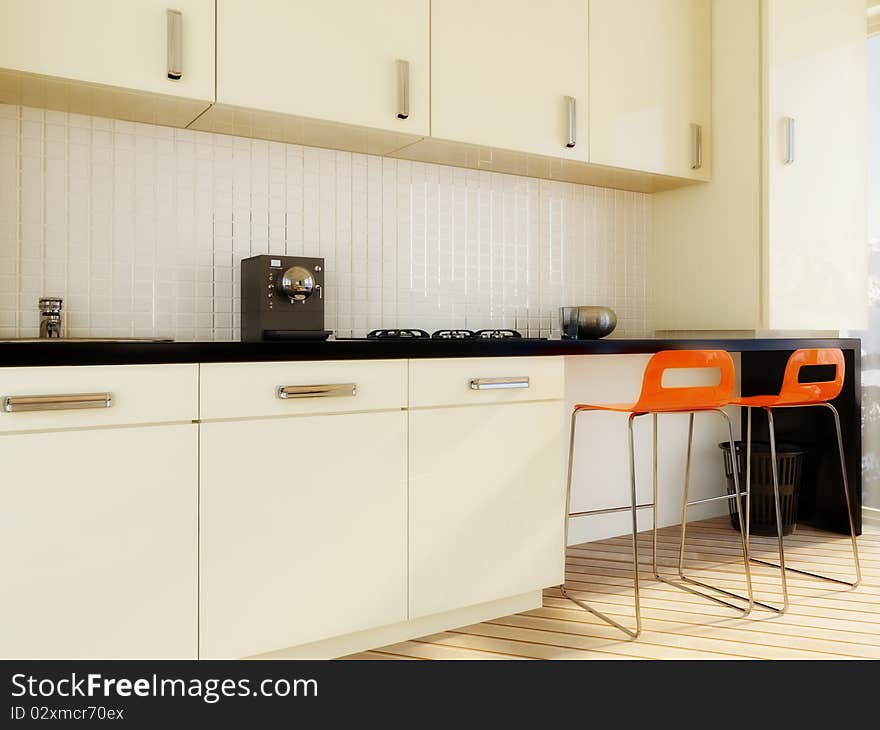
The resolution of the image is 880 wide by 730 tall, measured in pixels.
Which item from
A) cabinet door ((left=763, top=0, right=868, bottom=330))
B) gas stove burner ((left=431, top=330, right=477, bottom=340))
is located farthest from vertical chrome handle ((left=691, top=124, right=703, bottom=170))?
gas stove burner ((left=431, top=330, right=477, bottom=340))

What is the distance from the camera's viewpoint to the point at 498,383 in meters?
2.29

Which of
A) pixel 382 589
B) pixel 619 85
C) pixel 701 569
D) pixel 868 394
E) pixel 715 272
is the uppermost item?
pixel 619 85

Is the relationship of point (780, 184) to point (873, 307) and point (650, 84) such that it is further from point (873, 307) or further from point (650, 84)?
point (873, 307)

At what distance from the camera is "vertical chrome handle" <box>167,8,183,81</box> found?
6.94ft

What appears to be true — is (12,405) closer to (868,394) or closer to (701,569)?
(701,569)

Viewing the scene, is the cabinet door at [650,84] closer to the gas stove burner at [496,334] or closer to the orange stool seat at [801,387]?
the gas stove burner at [496,334]

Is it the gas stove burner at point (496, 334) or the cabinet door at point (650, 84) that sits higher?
the cabinet door at point (650, 84)

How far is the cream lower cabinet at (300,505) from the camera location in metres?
1.84

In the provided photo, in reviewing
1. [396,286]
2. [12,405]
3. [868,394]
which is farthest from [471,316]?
[868,394]

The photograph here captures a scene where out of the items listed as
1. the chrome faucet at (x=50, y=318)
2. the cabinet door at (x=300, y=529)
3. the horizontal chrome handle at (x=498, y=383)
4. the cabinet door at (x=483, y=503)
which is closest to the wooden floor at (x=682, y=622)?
the cabinet door at (x=483, y=503)

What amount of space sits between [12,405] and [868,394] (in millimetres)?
3696

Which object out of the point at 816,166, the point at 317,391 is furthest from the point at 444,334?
the point at 816,166

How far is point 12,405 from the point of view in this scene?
158cm

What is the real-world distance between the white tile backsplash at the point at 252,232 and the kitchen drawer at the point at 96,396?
74 centimetres
